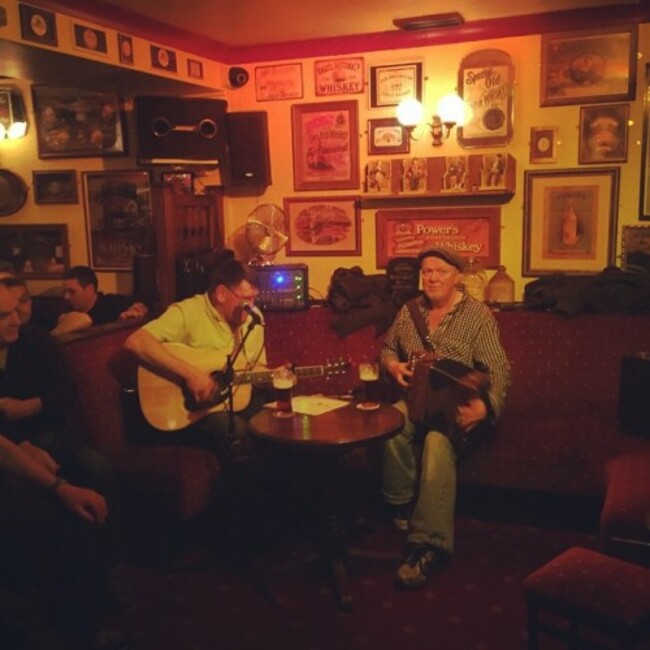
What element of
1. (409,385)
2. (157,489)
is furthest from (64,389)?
(409,385)

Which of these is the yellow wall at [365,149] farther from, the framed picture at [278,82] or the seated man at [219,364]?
the seated man at [219,364]

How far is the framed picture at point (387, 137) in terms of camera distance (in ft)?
15.4

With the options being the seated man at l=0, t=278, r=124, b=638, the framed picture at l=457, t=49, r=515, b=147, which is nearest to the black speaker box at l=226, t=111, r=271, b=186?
the framed picture at l=457, t=49, r=515, b=147

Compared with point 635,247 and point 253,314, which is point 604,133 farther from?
point 253,314

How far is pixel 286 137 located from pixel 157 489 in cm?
284

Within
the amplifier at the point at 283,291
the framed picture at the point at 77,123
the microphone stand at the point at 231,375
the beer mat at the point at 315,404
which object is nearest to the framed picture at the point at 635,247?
the amplifier at the point at 283,291

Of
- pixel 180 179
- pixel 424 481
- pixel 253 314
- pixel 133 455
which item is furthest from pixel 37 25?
pixel 424 481

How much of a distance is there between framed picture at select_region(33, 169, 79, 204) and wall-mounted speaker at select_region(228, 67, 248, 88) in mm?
1457

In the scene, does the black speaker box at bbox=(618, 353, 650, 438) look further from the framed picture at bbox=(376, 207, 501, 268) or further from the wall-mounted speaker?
the wall-mounted speaker

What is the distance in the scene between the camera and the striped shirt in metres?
3.34

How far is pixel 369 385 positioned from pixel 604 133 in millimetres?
2391

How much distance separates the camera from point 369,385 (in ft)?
10.1

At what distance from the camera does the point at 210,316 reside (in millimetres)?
3496

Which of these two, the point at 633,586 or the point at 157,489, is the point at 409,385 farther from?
the point at 633,586
